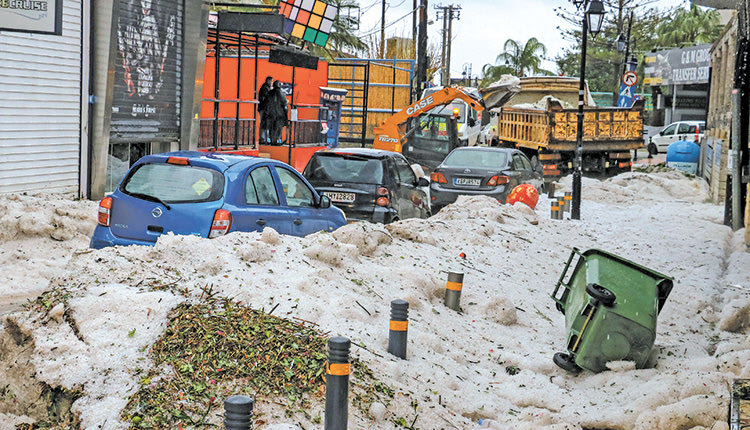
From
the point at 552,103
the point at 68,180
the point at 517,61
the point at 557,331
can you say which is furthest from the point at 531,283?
the point at 517,61

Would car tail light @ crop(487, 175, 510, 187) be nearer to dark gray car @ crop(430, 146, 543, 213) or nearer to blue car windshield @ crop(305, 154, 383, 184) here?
dark gray car @ crop(430, 146, 543, 213)

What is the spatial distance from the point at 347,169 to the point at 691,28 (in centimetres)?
6106

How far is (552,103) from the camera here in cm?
2644

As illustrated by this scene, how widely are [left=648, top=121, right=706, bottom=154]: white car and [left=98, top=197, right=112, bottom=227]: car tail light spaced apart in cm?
3626

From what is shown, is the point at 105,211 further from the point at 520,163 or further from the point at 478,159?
the point at 520,163

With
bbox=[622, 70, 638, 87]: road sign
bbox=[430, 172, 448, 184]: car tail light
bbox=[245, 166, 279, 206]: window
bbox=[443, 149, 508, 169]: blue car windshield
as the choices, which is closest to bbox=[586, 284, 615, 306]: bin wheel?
bbox=[245, 166, 279, 206]: window

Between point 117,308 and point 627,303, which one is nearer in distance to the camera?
point 117,308

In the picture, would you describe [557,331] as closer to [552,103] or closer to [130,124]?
[130,124]

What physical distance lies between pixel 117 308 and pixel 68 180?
909 cm

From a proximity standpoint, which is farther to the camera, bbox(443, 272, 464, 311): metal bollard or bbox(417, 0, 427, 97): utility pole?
bbox(417, 0, 427, 97): utility pole

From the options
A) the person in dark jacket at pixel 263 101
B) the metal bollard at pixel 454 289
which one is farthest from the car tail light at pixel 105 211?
the person in dark jacket at pixel 263 101

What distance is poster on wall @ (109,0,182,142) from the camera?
15.6 metres

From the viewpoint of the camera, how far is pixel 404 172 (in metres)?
14.1

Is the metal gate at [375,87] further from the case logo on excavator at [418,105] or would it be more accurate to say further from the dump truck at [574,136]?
the case logo on excavator at [418,105]
